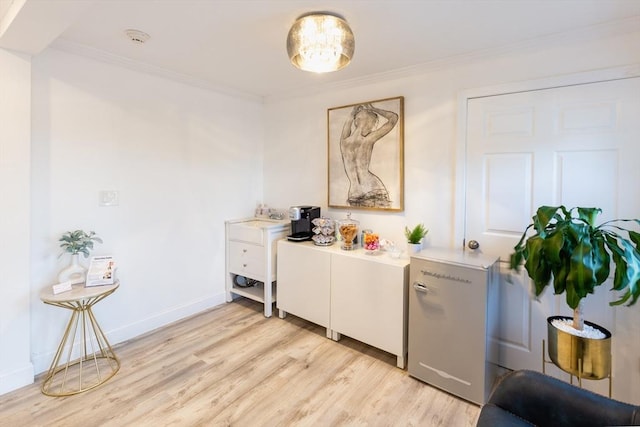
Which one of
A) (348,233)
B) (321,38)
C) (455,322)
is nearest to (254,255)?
(348,233)

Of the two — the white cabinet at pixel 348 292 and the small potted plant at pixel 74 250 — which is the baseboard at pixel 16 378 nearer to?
the small potted plant at pixel 74 250

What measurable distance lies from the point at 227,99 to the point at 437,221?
95.6 inches

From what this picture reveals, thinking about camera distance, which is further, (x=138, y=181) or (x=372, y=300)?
(x=138, y=181)

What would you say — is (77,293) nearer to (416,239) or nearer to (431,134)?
(416,239)

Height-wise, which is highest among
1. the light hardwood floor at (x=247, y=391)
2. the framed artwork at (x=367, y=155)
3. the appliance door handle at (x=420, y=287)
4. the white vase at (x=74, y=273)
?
the framed artwork at (x=367, y=155)

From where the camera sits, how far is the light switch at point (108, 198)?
240cm

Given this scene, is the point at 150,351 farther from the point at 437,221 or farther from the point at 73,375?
the point at 437,221

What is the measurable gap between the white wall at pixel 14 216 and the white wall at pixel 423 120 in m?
2.11

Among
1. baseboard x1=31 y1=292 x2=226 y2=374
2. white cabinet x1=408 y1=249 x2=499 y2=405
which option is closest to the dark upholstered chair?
white cabinet x1=408 y1=249 x2=499 y2=405

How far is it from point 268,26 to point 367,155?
52.5 inches

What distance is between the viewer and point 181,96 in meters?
2.87

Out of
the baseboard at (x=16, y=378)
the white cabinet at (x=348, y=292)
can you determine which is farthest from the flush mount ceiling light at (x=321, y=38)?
the baseboard at (x=16, y=378)

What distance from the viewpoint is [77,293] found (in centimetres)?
198

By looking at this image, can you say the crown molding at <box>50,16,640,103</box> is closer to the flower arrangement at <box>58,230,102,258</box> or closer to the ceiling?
the ceiling
